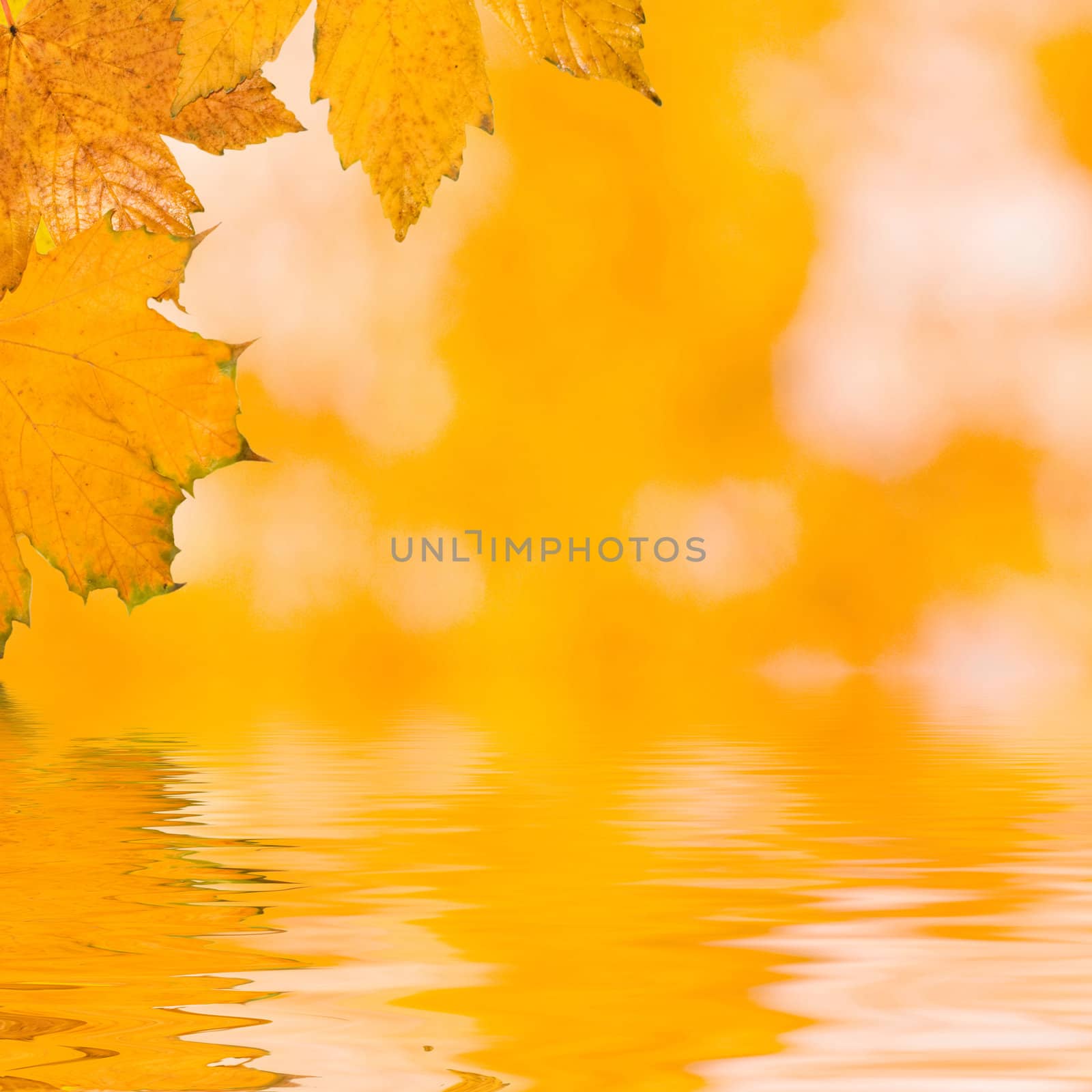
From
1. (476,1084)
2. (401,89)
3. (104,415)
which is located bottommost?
(476,1084)

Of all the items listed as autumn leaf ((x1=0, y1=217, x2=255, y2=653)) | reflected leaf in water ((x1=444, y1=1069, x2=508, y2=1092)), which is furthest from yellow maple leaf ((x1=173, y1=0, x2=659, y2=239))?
reflected leaf in water ((x1=444, y1=1069, x2=508, y2=1092))

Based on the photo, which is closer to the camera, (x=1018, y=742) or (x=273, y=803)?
(x=273, y=803)

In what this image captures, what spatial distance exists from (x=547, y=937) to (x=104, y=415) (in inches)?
19.9

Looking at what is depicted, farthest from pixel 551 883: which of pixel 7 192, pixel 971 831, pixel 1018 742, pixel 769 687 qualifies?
pixel 769 687

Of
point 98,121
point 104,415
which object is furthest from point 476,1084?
point 98,121

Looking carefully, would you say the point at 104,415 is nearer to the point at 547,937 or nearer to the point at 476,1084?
the point at 476,1084

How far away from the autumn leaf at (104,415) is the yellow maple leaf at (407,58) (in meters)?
0.11

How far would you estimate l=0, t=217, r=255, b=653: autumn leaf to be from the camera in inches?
25.3

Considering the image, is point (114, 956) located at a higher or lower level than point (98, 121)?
lower

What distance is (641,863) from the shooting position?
1396mm

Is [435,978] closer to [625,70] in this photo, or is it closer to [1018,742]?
[625,70]

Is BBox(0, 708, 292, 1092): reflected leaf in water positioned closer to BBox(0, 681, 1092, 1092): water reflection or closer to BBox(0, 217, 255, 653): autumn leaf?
BBox(0, 681, 1092, 1092): water reflection

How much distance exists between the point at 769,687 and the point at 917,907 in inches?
349

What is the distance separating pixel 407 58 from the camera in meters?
0.61
